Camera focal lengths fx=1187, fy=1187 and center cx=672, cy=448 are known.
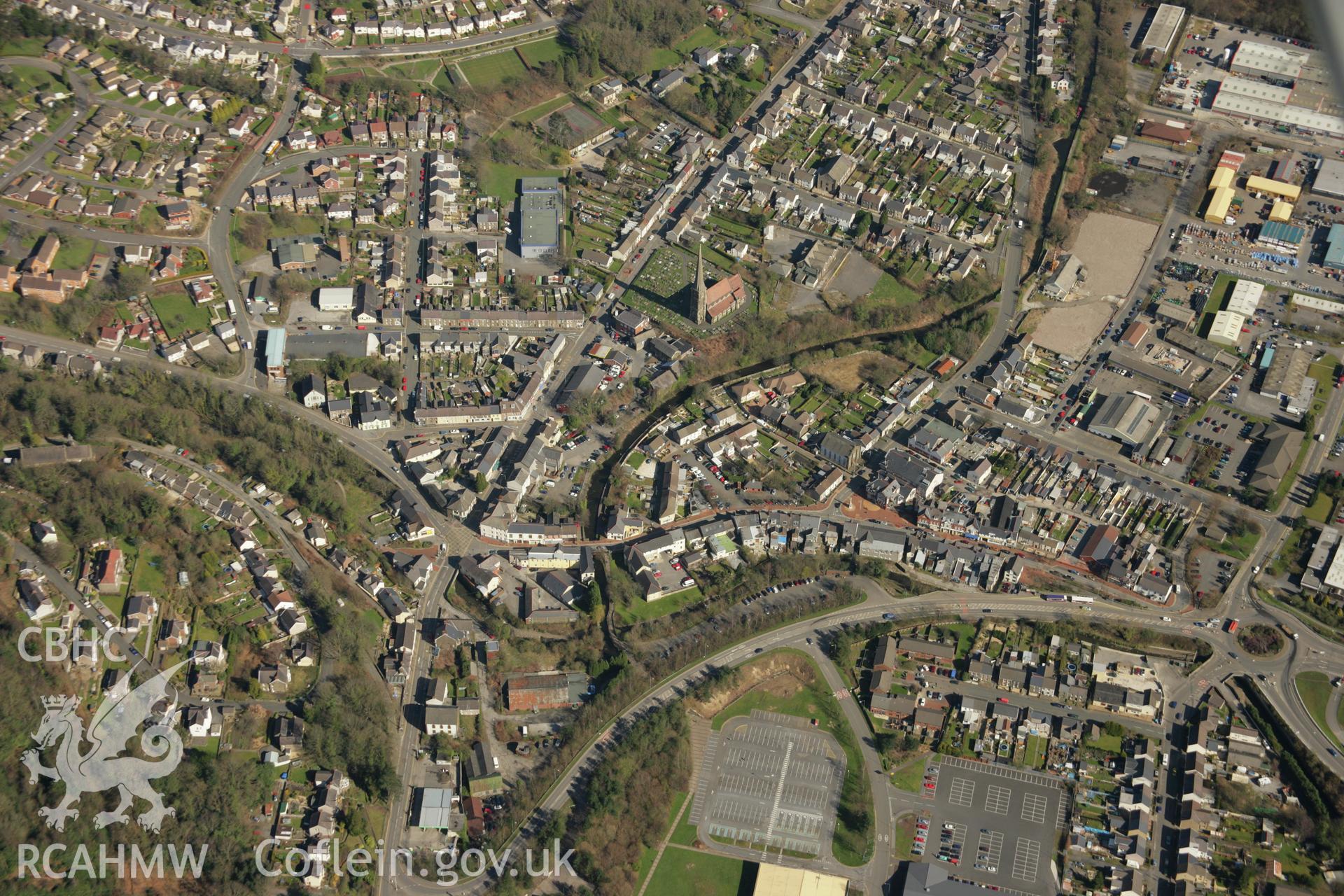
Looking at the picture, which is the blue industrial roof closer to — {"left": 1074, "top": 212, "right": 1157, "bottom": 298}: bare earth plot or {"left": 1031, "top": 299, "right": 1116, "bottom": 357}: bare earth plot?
{"left": 1031, "top": 299, "right": 1116, "bottom": 357}: bare earth plot

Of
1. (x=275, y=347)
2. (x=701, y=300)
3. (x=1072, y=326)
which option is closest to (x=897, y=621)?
(x=701, y=300)

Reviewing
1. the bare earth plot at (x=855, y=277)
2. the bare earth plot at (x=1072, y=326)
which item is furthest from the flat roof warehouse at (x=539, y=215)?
the bare earth plot at (x=1072, y=326)

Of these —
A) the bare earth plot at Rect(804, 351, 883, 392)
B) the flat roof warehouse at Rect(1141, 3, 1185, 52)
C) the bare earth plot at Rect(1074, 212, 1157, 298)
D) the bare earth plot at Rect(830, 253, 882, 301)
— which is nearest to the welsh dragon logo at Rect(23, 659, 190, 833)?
the bare earth plot at Rect(804, 351, 883, 392)

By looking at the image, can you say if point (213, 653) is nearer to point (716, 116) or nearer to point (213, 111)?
point (213, 111)

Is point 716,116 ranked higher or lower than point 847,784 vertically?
higher

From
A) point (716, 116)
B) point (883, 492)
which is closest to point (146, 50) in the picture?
point (716, 116)

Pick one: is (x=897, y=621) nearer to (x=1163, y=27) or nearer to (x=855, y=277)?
(x=855, y=277)
